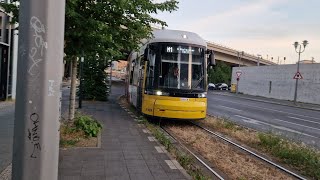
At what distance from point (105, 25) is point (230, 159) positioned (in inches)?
158

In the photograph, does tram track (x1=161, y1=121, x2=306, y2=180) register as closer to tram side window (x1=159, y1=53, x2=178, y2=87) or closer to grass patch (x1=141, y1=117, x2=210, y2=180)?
grass patch (x1=141, y1=117, x2=210, y2=180)

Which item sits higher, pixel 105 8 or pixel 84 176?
pixel 105 8

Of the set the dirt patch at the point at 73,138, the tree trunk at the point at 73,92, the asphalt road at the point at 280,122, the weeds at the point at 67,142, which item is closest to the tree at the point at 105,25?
the tree trunk at the point at 73,92

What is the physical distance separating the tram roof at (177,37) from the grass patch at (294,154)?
4.86 meters

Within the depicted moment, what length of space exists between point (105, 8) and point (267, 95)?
48678 mm

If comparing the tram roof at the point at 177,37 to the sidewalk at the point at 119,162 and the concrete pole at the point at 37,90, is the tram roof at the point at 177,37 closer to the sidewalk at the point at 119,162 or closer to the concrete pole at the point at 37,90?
the sidewalk at the point at 119,162

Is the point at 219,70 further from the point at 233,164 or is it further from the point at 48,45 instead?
the point at 48,45

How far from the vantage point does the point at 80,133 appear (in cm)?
1027

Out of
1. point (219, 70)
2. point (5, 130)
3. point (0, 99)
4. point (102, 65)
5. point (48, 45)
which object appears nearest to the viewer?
point (48, 45)

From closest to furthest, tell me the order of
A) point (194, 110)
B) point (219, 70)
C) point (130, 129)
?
point (130, 129)
point (194, 110)
point (219, 70)

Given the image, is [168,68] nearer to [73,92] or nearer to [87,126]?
[73,92]

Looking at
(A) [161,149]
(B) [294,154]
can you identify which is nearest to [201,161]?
(A) [161,149]

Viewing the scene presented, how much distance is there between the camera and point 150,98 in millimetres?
14617

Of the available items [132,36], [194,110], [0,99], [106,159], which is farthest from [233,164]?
[0,99]
